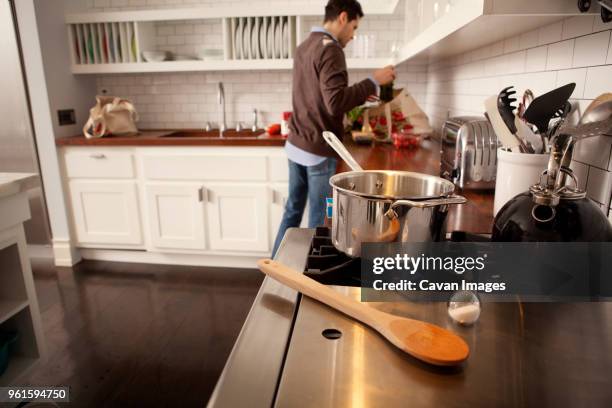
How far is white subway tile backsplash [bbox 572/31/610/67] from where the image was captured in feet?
2.92

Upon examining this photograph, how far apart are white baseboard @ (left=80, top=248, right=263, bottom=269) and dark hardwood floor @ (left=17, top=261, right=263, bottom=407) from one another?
0.06 metres

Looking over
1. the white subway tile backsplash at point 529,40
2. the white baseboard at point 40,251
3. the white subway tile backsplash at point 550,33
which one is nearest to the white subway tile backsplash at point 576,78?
the white subway tile backsplash at point 550,33

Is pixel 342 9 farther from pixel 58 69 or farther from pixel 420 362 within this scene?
pixel 58 69

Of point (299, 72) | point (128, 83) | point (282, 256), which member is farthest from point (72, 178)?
point (282, 256)

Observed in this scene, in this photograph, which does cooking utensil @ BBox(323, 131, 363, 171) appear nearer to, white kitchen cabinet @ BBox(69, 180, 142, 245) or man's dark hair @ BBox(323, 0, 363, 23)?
man's dark hair @ BBox(323, 0, 363, 23)

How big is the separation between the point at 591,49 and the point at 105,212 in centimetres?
273

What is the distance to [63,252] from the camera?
111 inches

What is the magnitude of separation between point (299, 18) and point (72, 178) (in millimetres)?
1828

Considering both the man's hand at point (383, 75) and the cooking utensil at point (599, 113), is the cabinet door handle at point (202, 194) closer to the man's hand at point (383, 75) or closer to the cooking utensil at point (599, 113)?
the man's hand at point (383, 75)

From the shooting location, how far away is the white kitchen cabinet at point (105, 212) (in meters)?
2.70

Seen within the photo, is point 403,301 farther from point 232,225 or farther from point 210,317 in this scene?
point 232,225

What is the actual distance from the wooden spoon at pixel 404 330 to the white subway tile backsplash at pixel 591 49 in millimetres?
796

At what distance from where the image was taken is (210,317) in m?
2.14

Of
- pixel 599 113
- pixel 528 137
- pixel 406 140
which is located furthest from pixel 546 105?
pixel 406 140
